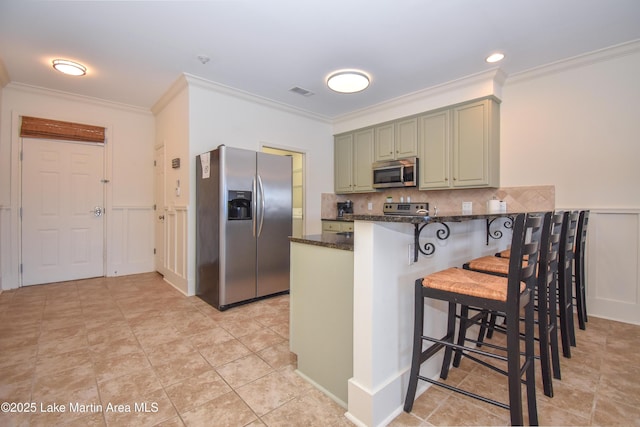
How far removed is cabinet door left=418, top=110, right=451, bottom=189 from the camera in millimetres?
3715

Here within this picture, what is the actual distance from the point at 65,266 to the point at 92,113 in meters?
2.22

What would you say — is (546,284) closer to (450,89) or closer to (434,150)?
(434,150)

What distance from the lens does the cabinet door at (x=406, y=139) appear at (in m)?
4.02

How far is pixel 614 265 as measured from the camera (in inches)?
110

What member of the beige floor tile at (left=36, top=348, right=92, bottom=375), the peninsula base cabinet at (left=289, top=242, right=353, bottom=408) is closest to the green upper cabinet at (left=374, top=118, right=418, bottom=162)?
the peninsula base cabinet at (left=289, top=242, right=353, bottom=408)

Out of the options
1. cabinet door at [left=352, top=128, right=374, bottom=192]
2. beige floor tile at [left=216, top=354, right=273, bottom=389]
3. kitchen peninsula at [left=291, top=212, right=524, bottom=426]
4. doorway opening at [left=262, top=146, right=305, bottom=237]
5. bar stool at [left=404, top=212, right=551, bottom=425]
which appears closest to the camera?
bar stool at [left=404, top=212, right=551, bottom=425]

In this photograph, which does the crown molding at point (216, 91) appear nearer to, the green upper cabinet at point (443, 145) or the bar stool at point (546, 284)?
the green upper cabinet at point (443, 145)

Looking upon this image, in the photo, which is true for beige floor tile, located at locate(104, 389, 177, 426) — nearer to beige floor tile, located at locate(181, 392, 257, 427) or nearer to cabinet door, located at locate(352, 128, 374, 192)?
beige floor tile, located at locate(181, 392, 257, 427)

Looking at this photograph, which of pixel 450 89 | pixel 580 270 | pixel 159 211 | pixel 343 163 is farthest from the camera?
pixel 343 163

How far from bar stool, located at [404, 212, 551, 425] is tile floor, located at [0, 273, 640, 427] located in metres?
0.24

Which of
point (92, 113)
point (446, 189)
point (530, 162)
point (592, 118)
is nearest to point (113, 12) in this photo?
point (92, 113)

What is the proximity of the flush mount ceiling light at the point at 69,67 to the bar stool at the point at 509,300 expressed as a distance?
13.3 ft

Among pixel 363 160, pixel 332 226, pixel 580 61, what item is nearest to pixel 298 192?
pixel 332 226

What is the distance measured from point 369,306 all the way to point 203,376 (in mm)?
1228
